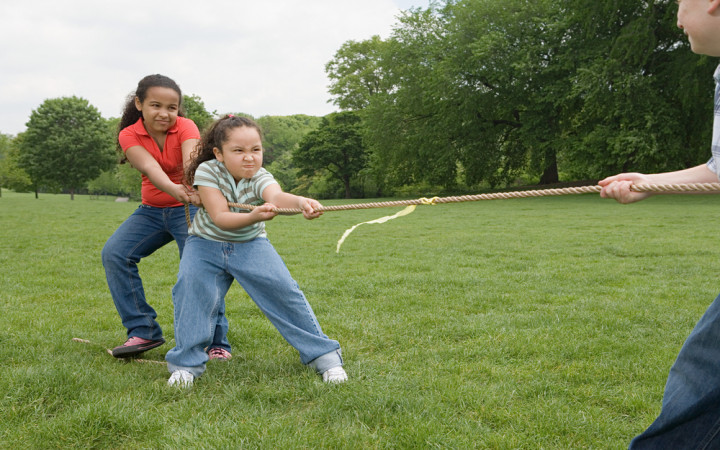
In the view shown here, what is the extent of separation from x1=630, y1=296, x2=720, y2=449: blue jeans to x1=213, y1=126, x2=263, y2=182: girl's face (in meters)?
2.45

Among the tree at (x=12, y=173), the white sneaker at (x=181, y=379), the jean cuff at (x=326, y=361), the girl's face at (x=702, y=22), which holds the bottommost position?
the white sneaker at (x=181, y=379)

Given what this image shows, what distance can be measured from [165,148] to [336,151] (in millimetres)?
A: 41004

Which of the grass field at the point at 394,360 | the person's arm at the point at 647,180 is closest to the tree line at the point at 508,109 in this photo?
the grass field at the point at 394,360

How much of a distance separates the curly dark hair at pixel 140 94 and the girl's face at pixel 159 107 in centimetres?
3

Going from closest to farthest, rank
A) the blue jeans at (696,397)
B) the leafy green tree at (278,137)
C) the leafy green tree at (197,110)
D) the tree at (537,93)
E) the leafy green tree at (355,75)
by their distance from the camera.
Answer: the blue jeans at (696,397) → the tree at (537,93) → the leafy green tree at (197,110) → the leafy green tree at (355,75) → the leafy green tree at (278,137)

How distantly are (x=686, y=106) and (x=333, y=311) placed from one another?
76.3 feet

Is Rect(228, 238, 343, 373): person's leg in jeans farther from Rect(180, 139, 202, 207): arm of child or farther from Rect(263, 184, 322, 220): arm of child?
Rect(180, 139, 202, 207): arm of child

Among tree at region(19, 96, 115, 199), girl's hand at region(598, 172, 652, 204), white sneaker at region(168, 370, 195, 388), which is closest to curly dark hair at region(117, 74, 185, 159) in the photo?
white sneaker at region(168, 370, 195, 388)

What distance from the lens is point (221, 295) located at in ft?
11.5

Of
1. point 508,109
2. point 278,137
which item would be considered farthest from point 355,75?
point 278,137

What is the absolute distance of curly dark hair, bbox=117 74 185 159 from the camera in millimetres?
3833

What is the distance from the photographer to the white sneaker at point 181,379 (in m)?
3.29

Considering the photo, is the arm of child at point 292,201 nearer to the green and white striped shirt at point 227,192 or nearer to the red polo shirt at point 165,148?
the green and white striped shirt at point 227,192

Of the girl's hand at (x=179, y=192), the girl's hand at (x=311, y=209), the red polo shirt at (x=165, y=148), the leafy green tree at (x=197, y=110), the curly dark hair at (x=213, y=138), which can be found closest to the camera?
the girl's hand at (x=311, y=209)
